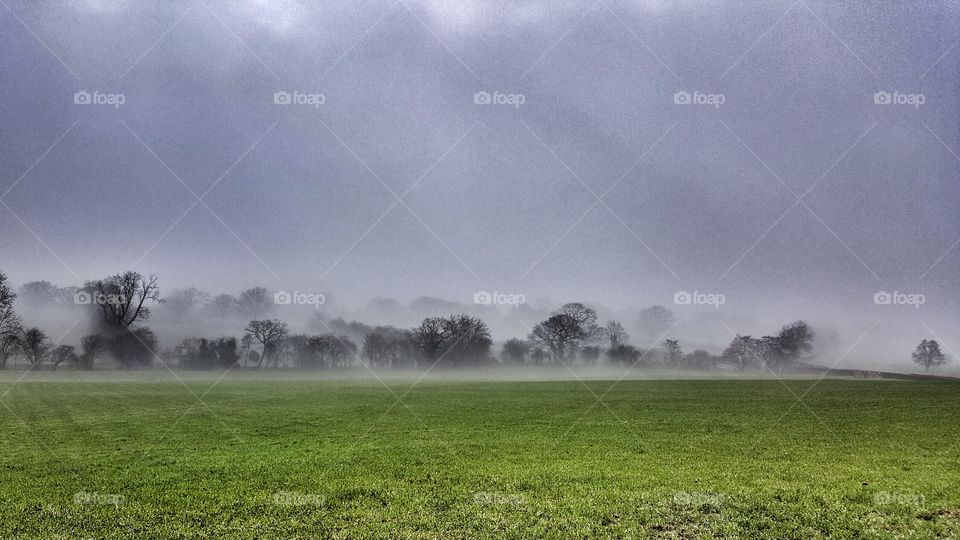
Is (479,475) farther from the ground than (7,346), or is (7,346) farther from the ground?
(479,475)

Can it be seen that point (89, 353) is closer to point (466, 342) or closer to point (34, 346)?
point (34, 346)

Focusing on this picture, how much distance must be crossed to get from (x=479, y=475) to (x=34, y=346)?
12021 cm

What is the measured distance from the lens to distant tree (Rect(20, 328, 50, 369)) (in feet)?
328

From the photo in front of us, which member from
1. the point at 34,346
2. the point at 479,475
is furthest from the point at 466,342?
the point at 479,475

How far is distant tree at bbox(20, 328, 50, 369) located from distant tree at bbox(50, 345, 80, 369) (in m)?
1.62

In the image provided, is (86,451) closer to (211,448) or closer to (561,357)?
(211,448)

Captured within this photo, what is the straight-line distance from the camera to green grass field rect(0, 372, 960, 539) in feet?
43.5

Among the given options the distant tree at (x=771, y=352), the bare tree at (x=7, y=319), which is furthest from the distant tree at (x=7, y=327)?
the distant tree at (x=771, y=352)

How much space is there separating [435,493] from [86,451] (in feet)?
54.9

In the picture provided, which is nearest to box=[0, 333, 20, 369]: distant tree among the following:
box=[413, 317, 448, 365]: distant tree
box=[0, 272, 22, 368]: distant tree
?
box=[0, 272, 22, 368]: distant tree

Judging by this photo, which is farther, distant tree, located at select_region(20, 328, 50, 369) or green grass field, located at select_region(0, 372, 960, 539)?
distant tree, located at select_region(20, 328, 50, 369)

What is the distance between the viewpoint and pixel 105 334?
107 m

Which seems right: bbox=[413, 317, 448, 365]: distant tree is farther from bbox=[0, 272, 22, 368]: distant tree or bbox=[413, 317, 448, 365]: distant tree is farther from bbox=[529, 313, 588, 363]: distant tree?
bbox=[0, 272, 22, 368]: distant tree

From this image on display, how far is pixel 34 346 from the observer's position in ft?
336
